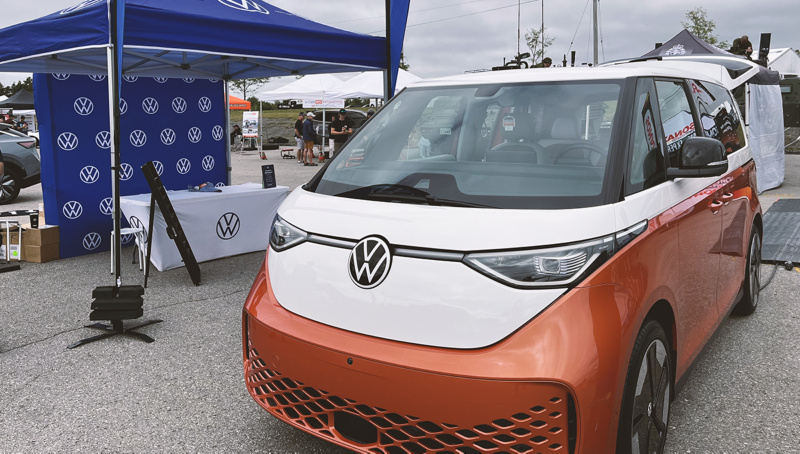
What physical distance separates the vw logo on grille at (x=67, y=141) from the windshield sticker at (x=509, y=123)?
5.99m

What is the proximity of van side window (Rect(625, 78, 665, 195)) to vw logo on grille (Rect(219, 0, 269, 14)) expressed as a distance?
13.8 feet

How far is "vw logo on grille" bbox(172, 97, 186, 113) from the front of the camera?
830cm

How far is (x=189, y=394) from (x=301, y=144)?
18.9 meters

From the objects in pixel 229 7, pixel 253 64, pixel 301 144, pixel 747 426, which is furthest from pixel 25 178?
pixel 747 426

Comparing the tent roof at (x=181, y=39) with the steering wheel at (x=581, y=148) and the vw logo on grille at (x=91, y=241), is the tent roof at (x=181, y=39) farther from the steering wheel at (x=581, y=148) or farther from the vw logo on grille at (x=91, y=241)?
the steering wheel at (x=581, y=148)

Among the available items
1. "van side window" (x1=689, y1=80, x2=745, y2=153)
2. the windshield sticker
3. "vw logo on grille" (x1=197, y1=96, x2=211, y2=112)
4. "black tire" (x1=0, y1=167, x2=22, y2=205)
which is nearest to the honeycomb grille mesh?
the windshield sticker

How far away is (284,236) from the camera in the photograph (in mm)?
2723

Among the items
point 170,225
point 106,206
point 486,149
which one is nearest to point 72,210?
point 106,206

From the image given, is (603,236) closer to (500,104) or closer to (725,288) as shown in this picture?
(500,104)

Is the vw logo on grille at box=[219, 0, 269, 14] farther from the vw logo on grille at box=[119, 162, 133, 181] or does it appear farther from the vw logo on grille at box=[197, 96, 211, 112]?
the vw logo on grille at box=[119, 162, 133, 181]

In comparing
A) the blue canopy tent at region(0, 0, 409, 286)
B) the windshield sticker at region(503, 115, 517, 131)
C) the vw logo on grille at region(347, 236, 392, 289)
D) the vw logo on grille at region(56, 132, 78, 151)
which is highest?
the blue canopy tent at region(0, 0, 409, 286)

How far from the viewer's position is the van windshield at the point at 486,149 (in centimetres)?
253

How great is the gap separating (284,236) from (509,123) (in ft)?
4.03

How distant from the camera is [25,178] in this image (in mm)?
12211
